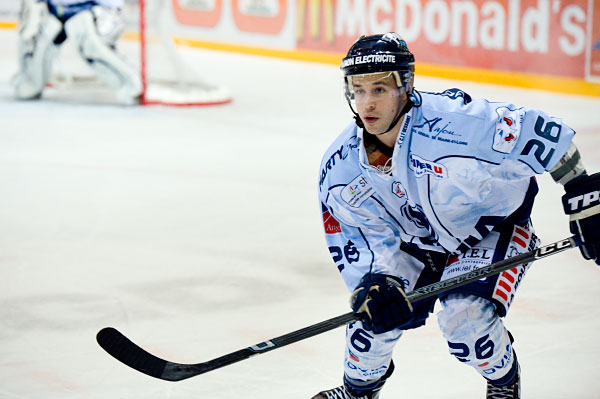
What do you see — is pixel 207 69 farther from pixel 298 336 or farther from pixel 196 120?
pixel 298 336

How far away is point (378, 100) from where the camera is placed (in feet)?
7.57

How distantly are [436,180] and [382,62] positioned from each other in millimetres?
294

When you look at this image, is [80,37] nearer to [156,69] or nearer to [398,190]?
[156,69]

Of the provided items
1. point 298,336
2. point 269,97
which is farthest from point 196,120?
point 298,336

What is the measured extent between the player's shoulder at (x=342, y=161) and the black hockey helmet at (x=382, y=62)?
0.06 m

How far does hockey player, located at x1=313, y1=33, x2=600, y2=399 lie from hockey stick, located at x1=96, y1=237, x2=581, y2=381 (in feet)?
0.12

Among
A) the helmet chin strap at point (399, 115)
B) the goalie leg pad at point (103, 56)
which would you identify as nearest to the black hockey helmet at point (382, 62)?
the helmet chin strap at point (399, 115)

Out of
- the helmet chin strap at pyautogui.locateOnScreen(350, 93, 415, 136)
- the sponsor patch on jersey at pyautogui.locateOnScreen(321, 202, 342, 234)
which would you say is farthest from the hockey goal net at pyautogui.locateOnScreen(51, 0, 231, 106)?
the helmet chin strap at pyautogui.locateOnScreen(350, 93, 415, 136)

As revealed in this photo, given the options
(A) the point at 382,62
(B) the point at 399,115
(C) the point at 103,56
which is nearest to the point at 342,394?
(B) the point at 399,115

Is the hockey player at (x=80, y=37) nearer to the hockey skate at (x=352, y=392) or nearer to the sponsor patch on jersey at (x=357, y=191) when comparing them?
the hockey skate at (x=352, y=392)

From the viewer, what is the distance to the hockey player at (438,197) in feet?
7.44

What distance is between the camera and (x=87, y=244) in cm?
433

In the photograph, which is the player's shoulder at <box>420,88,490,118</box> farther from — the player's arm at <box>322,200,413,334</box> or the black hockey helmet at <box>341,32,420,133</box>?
the player's arm at <box>322,200,413,334</box>

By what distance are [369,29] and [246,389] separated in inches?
286
